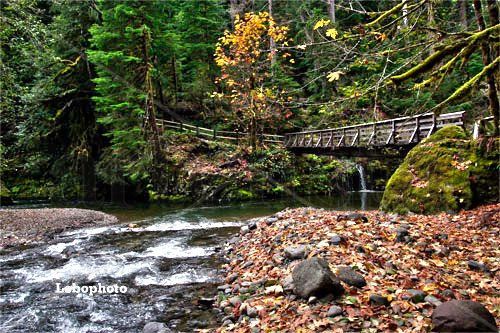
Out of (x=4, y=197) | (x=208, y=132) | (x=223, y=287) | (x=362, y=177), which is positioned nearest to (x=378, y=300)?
(x=223, y=287)

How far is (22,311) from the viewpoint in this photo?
5754 mm

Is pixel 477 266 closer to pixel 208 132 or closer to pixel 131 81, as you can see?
pixel 131 81

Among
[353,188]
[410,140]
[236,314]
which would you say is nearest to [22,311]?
[236,314]

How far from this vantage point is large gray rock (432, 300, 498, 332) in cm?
343

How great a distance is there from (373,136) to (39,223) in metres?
14.3

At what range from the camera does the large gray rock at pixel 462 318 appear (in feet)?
11.3

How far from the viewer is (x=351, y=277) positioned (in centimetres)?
484

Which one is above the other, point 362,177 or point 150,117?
point 150,117

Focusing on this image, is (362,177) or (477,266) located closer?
(477,266)

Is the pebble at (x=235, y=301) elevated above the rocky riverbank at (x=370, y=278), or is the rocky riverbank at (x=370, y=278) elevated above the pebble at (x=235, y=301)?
the rocky riverbank at (x=370, y=278)

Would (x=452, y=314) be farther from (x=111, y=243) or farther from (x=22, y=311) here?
(x=111, y=243)

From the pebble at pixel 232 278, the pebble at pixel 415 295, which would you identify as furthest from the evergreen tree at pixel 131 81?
the pebble at pixel 415 295

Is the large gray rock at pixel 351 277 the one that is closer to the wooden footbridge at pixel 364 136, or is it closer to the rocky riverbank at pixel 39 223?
the wooden footbridge at pixel 364 136

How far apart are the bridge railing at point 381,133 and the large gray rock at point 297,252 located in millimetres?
4152
